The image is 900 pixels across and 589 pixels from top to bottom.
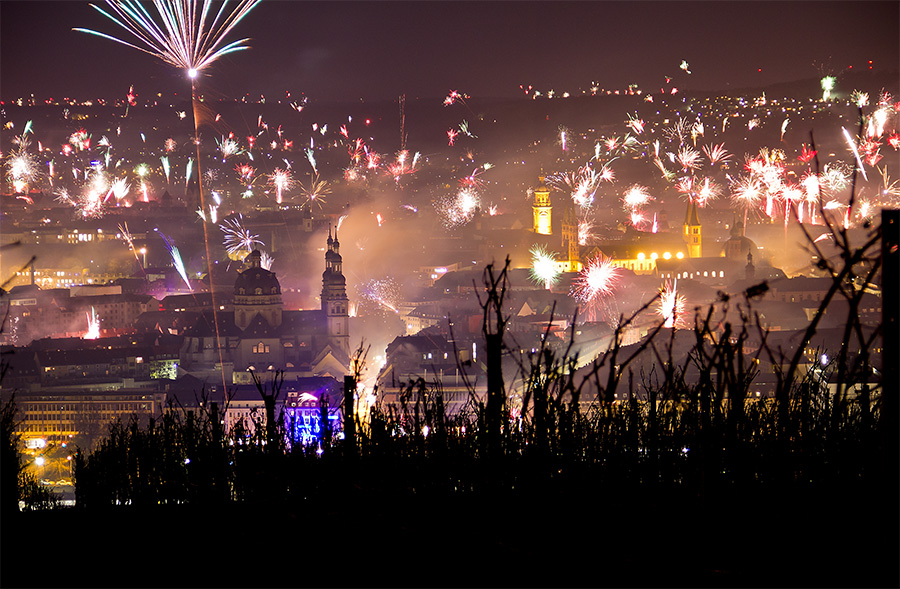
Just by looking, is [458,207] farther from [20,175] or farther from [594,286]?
[594,286]

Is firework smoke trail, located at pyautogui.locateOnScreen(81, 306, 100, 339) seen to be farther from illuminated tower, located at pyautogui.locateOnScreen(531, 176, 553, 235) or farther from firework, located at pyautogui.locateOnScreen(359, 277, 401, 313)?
illuminated tower, located at pyautogui.locateOnScreen(531, 176, 553, 235)

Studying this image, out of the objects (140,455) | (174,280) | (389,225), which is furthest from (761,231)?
(140,455)

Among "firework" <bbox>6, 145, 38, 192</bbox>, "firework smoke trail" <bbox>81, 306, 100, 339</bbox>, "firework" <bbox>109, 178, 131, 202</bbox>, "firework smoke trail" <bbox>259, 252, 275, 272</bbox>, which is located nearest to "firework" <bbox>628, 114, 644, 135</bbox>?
"firework smoke trail" <bbox>259, 252, 275, 272</bbox>

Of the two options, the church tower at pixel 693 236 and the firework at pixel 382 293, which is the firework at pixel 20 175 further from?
the church tower at pixel 693 236

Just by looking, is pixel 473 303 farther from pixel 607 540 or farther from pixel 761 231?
pixel 607 540

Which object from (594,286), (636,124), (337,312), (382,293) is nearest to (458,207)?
(382,293)
